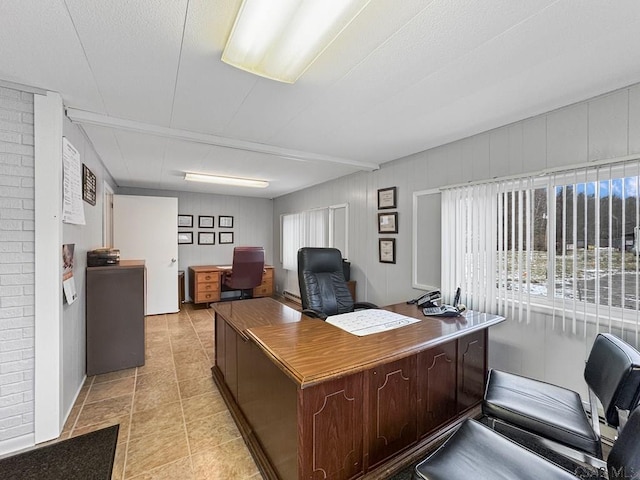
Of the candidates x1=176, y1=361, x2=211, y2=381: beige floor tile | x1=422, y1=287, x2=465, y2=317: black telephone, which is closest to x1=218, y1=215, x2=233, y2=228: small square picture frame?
x1=176, y1=361, x2=211, y2=381: beige floor tile

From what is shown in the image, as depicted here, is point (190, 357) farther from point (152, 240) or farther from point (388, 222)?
point (388, 222)

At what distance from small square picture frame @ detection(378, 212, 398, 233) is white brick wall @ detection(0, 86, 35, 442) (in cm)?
327

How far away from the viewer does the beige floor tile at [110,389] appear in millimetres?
2451

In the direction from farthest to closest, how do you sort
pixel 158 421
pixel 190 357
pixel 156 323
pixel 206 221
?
pixel 206 221 < pixel 156 323 < pixel 190 357 < pixel 158 421

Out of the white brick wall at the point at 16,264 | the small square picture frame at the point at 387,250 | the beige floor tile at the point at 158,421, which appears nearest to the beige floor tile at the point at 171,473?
the beige floor tile at the point at 158,421

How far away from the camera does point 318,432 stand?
132 cm

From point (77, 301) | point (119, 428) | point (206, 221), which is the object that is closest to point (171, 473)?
point (119, 428)

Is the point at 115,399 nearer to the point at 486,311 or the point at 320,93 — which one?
the point at 320,93

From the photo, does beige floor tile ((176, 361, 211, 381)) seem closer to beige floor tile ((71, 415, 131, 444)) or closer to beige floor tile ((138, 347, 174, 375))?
beige floor tile ((138, 347, 174, 375))

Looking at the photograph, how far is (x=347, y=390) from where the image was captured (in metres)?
1.40

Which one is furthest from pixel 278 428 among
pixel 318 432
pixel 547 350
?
pixel 547 350

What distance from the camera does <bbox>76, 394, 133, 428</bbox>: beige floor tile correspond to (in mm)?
2129

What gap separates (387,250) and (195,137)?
8.28 feet

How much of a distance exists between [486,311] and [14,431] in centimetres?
356
